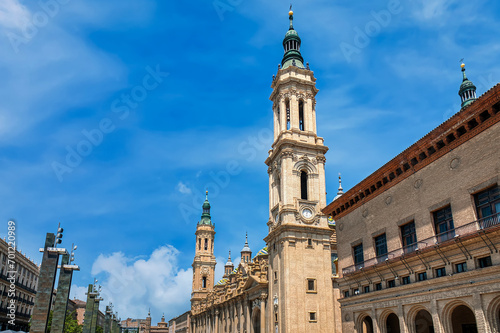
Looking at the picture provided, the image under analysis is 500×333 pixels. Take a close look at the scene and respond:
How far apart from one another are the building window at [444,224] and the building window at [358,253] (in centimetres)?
857

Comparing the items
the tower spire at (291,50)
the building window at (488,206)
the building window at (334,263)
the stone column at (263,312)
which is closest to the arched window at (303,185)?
the building window at (334,263)

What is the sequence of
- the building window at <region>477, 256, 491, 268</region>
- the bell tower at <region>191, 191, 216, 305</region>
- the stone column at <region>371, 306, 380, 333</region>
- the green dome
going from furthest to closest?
the green dome → the bell tower at <region>191, 191, 216, 305</region> → the stone column at <region>371, 306, 380, 333</region> → the building window at <region>477, 256, 491, 268</region>

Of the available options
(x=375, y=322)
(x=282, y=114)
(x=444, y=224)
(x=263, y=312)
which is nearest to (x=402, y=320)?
(x=375, y=322)

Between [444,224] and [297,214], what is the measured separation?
2475 cm

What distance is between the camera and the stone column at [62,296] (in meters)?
23.2

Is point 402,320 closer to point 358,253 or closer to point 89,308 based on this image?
point 358,253

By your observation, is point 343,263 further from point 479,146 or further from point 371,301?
point 479,146

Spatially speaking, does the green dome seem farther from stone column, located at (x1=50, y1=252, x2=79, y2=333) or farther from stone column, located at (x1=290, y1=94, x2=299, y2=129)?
stone column, located at (x1=50, y1=252, x2=79, y2=333)

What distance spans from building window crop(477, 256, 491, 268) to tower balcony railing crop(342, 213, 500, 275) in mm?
1414

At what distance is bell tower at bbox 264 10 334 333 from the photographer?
45250 mm

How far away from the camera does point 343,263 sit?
3522 centimetres

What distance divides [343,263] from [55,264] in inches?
→ 921

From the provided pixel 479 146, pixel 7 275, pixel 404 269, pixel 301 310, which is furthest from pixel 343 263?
pixel 7 275

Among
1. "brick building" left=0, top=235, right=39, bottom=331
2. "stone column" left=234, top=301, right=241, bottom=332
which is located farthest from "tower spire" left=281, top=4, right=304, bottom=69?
"brick building" left=0, top=235, right=39, bottom=331
